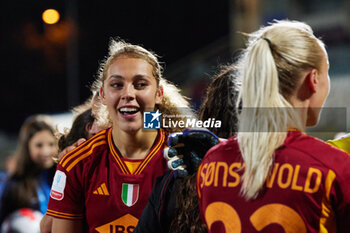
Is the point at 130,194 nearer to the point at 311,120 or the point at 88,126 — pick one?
the point at 88,126

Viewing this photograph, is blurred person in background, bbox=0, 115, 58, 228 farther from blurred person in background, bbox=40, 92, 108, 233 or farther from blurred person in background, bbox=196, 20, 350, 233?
blurred person in background, bbox=196, 20, 350, 233

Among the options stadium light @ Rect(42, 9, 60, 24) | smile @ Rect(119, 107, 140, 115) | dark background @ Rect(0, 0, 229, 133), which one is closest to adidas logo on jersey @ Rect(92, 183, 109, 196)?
smile @ Rect(119, 107, 140, 115)

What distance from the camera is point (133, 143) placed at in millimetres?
2596

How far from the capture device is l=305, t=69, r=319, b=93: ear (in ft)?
5.17

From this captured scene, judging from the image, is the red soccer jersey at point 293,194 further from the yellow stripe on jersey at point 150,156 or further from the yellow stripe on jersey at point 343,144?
the yellow stripe on jersey at point 150,156

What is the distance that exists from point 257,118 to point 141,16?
1985 cm

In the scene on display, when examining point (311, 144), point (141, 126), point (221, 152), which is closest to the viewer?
point (311, 144)

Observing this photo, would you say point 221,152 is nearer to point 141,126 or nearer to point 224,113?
point 224,113

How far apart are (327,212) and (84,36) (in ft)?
65.0

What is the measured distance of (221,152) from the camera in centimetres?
163

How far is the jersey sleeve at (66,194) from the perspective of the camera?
7.88 ft

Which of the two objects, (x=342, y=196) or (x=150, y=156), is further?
(x=150, y=156)

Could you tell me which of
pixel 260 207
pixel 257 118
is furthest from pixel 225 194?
pixel 257 118

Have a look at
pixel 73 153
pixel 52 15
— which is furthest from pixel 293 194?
pixel 52 15
